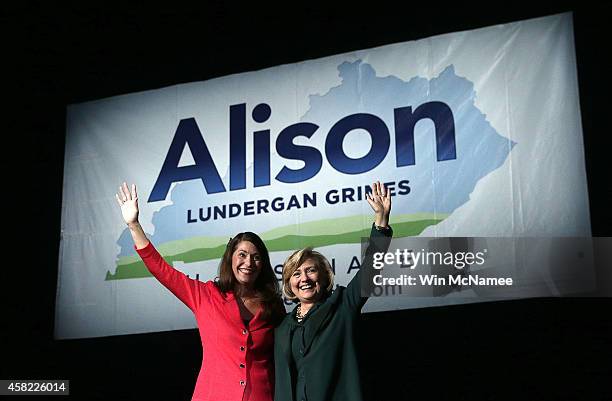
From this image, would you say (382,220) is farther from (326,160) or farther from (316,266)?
(326,160)

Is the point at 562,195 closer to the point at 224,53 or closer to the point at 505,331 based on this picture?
the point at 505,331

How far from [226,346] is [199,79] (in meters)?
2.09

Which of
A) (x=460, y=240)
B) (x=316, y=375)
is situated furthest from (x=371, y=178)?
(x=316, y=375)

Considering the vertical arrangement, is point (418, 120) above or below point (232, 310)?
above

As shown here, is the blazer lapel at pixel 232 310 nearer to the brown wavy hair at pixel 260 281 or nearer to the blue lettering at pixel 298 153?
the brown wavy hair at pixel 260 281

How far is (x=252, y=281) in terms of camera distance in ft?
9.61

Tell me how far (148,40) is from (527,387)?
9.05 feet

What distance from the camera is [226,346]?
279 cm

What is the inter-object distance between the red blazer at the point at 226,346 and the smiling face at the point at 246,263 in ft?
0.25

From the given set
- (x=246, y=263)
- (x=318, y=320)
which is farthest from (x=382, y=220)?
(x=246, y=263)

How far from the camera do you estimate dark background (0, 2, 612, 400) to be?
347 cm

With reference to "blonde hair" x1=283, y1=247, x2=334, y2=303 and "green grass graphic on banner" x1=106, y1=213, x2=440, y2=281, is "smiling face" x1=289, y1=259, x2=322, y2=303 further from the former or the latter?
"green grass graphic on banner" x1=106, y1=213, x2=440, y2=281

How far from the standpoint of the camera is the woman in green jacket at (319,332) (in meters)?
2.60

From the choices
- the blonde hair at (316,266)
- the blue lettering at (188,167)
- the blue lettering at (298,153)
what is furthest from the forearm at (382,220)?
the blue lettering at (188,167)
